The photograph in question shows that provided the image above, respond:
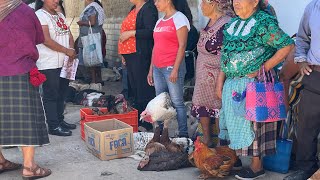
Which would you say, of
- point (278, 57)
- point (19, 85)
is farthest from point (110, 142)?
point (278, 57)

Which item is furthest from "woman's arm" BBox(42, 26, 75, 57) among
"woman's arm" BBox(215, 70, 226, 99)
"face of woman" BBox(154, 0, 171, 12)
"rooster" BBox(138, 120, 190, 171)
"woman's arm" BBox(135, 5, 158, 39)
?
"woman's arm" BBox(215, 70, 226, 99)

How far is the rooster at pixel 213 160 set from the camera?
13.7 ft

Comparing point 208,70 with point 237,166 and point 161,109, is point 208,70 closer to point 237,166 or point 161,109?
point 161,109

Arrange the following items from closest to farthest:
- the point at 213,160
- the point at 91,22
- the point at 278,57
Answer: the point at 278,57 → the point at 213,160 → the point at 91,22

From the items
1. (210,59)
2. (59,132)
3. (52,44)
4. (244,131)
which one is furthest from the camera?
(59,132)

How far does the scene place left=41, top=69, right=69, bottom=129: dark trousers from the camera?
564 cm

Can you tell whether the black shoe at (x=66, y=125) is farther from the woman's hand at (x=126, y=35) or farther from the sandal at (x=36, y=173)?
the sandal at (x=36, y=173)

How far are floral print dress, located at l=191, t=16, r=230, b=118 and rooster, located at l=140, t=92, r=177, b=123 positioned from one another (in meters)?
0.33

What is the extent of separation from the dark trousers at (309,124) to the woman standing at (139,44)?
232cm

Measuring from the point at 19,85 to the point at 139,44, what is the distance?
1.97 metres

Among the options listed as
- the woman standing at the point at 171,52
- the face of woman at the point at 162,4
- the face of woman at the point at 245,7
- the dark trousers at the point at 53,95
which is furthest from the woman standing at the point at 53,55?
the face of woman at the point at 245,7

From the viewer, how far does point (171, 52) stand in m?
5.17

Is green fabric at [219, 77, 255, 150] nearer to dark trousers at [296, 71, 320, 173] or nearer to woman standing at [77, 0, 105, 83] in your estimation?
dark trousers at [296, 71, 320, 173]

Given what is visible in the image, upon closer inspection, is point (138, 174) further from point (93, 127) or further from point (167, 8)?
point (167, 8)
